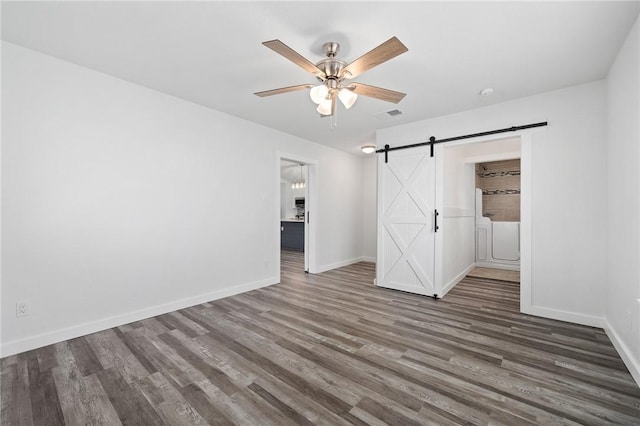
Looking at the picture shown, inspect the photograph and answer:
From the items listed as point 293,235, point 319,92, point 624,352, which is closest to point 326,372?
point 319,92

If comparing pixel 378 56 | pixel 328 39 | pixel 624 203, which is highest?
pixel 328 39

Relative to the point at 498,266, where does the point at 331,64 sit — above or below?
above

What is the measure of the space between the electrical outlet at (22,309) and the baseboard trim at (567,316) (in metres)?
5.29

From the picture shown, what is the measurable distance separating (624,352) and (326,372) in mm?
2529

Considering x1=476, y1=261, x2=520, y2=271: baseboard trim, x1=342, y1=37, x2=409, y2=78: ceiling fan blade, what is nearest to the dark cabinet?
x1=476, y1=261, x2=520, y2=271: baseboard trim

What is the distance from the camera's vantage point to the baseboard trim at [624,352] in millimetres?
1980

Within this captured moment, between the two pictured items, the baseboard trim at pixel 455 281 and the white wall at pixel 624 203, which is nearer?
the white wall at pixel 624 203

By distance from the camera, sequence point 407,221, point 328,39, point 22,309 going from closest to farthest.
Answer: point 328,39, point 22,309, point 407,221

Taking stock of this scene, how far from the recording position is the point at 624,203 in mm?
2332

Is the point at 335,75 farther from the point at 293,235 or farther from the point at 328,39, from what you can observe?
the point at 293,235

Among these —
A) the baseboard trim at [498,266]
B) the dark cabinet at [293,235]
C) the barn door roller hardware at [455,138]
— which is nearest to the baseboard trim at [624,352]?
the barn door roller hardware at [455,138]

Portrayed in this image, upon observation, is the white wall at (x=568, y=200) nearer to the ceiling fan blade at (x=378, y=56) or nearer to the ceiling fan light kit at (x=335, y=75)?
the ceiling fan light kit at (x=335, y=75)

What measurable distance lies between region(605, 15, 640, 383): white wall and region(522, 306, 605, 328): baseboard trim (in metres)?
0.16

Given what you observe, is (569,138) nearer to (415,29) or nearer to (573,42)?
(573,42)
